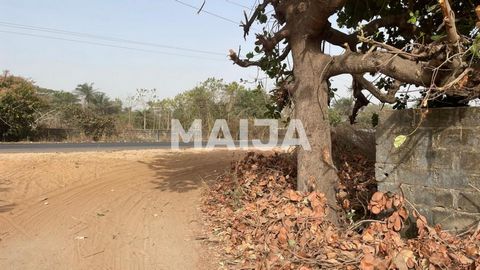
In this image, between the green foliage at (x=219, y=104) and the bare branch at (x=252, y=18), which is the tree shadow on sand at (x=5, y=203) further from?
the green foliage at (x=219, y=104)

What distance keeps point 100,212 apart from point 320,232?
3.37 m

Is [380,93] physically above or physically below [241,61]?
below

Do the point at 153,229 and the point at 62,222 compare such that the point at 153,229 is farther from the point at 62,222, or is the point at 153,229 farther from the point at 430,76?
the point at 430,76

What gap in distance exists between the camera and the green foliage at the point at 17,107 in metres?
21.0

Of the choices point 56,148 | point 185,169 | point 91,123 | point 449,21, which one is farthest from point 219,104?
point 449,21

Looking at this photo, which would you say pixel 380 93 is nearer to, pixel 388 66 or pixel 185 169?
pixel 388 66

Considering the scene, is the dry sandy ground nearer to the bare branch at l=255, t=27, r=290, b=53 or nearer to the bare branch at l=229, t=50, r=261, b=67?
the bare branch at l=229, t=50, r=261, b=67

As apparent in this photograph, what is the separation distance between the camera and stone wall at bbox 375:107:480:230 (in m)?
3.84

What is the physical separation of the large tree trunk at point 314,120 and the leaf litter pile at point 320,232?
210mm

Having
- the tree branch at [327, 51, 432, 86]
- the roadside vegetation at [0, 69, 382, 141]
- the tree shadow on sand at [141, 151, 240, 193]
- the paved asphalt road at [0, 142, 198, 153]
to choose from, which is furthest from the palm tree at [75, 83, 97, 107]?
the tree branch at [327, 51, 432, 86]

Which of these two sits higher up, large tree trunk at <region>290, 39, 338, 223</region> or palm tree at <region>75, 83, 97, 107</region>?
palm tree at <region>75, 83, 97, 107</region>

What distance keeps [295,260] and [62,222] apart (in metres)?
3.47

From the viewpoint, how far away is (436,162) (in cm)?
410

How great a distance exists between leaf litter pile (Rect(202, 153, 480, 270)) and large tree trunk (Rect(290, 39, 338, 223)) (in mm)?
210
